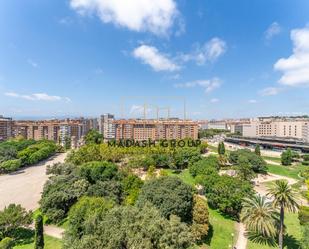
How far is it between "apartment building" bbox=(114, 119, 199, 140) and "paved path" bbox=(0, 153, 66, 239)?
4533cm

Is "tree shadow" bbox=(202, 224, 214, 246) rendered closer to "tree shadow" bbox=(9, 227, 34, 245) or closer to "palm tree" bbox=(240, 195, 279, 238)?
"palm tree" bbox=(240, 195, 279, 238)

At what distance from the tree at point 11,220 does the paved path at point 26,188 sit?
3.43 metres

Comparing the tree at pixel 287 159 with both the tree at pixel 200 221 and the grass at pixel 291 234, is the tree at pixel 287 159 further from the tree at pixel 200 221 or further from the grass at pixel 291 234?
the tree at pixel 200 221

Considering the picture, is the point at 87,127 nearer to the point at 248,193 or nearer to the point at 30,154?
the point at 30,154

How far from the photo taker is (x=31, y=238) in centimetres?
2870

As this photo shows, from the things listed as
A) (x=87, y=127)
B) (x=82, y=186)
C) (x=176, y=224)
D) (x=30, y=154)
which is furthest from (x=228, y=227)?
(x=87, y=127)

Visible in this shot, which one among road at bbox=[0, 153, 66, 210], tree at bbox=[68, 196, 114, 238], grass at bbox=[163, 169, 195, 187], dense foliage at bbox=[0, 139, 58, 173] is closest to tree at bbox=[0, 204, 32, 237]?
tree at bbox=[68, 196, 114, 238]

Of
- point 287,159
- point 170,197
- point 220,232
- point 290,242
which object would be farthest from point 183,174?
point 287,159

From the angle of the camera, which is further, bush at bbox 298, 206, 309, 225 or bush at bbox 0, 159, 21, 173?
bush at bbox 0, 159, 21, 173

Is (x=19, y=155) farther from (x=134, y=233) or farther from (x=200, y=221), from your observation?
(x=134, y=233)

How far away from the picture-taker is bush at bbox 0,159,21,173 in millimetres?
60594

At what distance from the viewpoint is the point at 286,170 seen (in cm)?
6456

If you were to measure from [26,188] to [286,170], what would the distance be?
214ft

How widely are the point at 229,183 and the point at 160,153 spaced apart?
3430 centimetres
